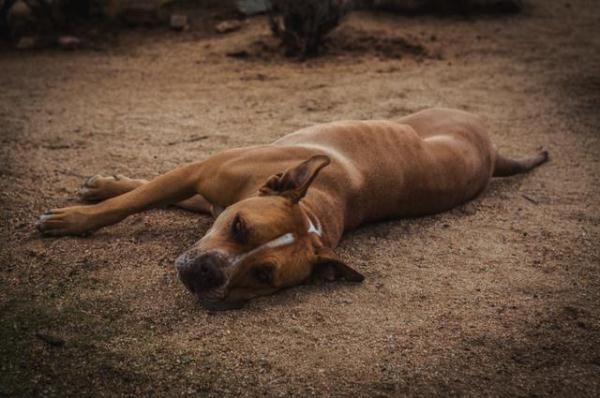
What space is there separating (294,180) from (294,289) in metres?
0.66

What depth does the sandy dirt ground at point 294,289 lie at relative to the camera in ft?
10.6

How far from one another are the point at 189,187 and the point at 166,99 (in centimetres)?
346

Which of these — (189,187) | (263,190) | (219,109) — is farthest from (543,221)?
(219,109)

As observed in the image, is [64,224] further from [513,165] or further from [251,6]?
[251,6]

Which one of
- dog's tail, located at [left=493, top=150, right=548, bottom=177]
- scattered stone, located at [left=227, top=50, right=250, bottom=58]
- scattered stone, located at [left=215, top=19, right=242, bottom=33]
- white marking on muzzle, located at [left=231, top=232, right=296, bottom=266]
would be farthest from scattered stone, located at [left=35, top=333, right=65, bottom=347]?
scattered stone, located at [left=215, top=19, right=242, bottom=33]

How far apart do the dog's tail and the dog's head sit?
101 inches

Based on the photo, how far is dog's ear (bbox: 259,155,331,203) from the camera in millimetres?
3906

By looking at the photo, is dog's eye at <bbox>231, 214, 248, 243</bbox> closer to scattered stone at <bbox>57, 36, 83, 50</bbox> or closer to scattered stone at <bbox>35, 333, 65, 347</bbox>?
scattered stone at <bbox>35, 333, 65, 347</bbox>

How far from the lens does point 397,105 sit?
25.0ft

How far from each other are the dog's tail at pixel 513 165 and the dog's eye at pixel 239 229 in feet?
10.1

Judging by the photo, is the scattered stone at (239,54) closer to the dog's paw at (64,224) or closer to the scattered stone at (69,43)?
the scattered stone at (69,43)

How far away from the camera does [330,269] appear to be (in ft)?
12.9

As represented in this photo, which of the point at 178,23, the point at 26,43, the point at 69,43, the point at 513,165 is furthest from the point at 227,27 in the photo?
the point at 513,165

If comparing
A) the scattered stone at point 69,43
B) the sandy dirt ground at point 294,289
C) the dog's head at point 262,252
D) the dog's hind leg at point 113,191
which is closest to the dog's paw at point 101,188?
the dog's hind leg at point 113,191
